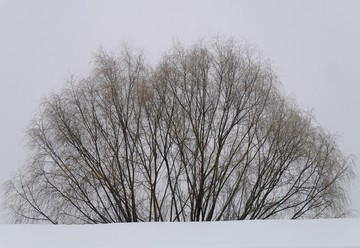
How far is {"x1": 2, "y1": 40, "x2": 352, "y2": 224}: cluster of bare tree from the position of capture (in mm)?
11828

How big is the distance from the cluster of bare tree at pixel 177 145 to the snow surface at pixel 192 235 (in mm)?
7371

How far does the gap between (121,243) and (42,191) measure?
860 cm

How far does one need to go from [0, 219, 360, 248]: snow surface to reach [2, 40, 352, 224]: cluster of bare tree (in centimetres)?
737

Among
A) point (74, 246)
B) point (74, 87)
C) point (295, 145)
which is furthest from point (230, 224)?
point (74, 87)

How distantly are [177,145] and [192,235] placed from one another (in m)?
8.43

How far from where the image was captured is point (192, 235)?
402 centimetres

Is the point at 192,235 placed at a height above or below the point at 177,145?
below

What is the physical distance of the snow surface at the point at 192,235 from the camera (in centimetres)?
359

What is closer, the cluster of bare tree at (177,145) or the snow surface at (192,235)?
→ the snow surface at (192,235)

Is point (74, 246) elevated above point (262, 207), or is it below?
below

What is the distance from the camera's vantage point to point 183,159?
12.4 metres

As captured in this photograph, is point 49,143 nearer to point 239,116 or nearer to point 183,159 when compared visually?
point 183,159

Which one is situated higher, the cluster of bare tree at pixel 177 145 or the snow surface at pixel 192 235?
the cluster of bare tree at pixel 177 145

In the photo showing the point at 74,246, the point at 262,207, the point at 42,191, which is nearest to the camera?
the point at 74,246
